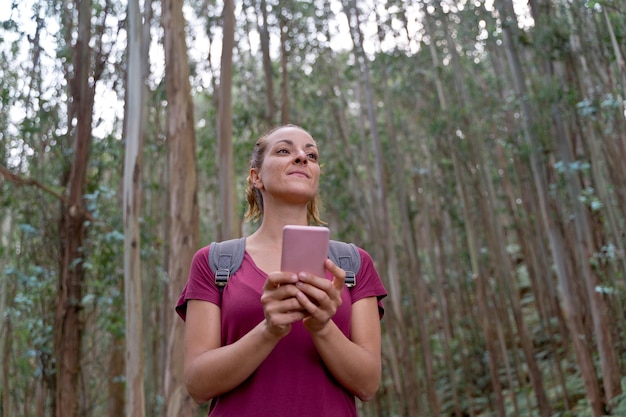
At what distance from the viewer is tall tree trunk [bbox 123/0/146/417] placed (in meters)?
4.84

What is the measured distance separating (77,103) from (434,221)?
1149cm

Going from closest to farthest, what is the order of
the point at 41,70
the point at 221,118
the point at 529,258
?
the point at 221,118, the point at 41,70, the point at 529,258

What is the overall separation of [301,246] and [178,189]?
417cm

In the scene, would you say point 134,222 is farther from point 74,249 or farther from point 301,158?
point 301,158

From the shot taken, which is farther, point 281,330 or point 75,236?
point 75,236

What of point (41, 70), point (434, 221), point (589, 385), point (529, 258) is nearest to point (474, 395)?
point (529, 258)

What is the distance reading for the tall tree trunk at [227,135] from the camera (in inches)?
247

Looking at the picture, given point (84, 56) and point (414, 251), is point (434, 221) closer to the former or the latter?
point (414, 251)

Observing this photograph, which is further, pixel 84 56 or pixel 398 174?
pixel 398 174

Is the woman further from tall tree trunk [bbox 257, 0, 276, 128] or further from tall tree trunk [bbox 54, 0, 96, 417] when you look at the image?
tall tree trunk [bbox 257, 0, 276, 128]

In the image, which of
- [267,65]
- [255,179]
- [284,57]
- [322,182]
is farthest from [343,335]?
[322,182]

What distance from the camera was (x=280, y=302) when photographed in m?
1.41

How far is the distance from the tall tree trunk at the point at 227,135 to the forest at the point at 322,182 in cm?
Answer: 2

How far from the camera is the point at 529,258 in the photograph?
13.9 metres
